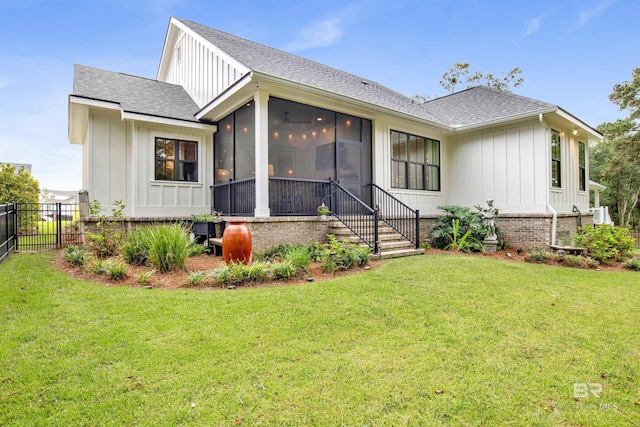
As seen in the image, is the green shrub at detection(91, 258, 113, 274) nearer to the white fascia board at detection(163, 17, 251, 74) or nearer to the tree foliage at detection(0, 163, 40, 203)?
the white fascia board at detection(163, 17, 251, 74)

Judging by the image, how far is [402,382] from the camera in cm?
242

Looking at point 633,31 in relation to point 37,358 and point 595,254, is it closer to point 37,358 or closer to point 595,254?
point 595,254

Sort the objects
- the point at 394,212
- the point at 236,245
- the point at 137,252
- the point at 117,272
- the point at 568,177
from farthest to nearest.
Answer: the point at 568,177, the point at 394,212, the point at 137,252, the point at 236,245, the point at 117,272

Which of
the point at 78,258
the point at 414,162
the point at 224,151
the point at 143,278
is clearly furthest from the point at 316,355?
the point at 414,162

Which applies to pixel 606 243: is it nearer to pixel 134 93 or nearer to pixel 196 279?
pixel 196 279

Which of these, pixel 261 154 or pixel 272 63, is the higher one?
pixel 272 63

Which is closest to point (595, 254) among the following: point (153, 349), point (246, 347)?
point (246, 347)

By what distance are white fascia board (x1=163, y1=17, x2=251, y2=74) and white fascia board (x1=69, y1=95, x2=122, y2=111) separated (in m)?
2.97

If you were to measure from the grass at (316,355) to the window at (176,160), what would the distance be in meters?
4.81

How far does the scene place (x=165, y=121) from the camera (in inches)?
346

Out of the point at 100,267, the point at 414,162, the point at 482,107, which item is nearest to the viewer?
the point at 100,267

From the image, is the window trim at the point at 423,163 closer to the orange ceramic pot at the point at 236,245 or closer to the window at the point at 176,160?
the orange ceramic pot at the point at 236,245

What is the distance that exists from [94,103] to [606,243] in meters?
13.2

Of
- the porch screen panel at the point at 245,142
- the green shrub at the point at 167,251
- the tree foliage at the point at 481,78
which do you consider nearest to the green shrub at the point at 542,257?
the porch screen panel at the point at 245,142
